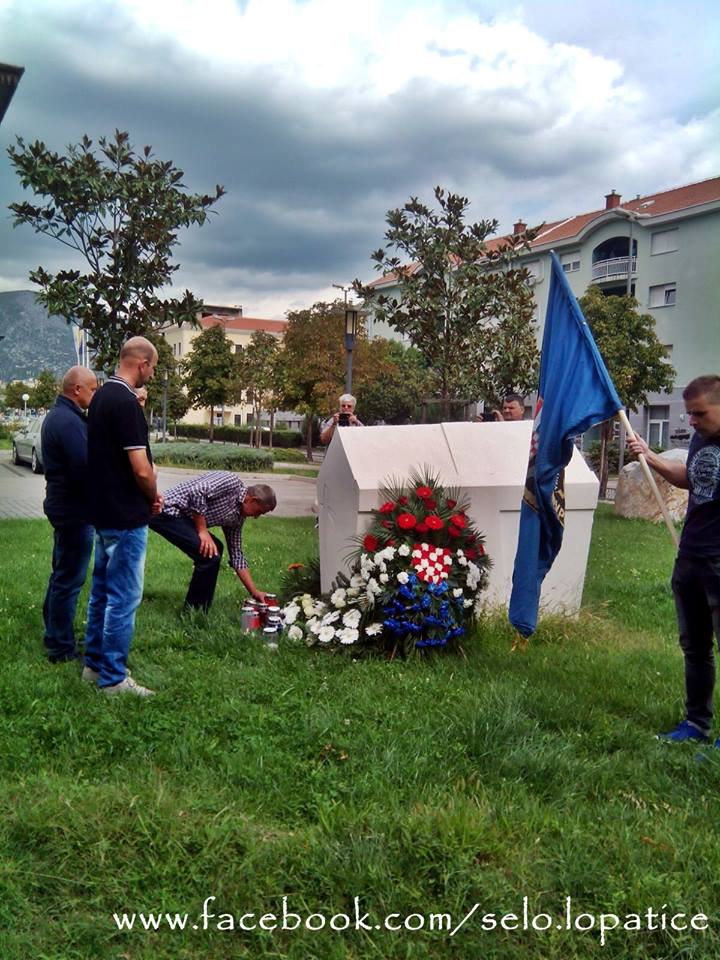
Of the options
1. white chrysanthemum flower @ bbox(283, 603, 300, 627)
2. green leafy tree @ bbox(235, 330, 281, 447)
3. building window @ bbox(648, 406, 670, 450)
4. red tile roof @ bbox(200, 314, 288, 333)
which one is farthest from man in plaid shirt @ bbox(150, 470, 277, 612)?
red tile roof @ bbox(200, 314, 288, 333)

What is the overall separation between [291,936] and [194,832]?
605mm

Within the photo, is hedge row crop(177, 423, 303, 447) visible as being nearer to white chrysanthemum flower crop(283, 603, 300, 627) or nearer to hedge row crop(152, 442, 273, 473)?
hedge row crop(152, 442, 273, 473)

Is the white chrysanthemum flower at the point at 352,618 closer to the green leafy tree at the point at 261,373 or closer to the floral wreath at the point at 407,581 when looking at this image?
the floral wreath at the point at 407,581

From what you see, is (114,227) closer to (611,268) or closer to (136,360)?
(136,360)

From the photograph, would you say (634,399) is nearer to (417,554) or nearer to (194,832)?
(417,554)

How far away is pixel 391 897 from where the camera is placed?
9.05ft

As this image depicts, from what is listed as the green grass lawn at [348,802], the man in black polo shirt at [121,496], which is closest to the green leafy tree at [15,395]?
the man in black polo shirt at [121,496]

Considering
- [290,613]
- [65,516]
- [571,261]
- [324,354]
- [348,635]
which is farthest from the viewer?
[571,261]

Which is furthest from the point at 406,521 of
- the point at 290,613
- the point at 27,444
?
the point at 27,444

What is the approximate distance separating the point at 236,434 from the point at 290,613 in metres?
56.9

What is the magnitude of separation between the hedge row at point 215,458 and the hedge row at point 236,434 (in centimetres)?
2296

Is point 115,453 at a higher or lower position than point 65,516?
higher

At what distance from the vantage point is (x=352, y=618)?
5688mm

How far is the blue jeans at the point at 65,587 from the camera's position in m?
5.50
